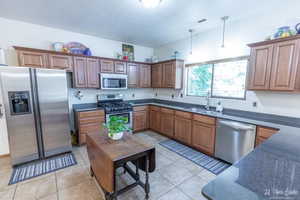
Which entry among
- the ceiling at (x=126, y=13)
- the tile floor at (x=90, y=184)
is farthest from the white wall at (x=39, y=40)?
the tile floor at (x=90, y=184)

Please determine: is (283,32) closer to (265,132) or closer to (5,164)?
(265,132)

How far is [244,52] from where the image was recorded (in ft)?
9.74

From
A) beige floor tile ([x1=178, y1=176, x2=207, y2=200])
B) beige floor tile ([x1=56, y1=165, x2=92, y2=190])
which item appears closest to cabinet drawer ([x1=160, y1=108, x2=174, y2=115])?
beige floor tile ([x1=178, y1=176, x2=207, y2=200])

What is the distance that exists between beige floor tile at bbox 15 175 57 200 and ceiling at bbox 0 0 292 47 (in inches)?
120

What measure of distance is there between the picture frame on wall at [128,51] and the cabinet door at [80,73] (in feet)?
4.39

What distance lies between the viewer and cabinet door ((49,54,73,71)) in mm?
3185

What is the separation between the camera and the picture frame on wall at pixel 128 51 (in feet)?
14.8

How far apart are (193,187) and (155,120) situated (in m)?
2.57

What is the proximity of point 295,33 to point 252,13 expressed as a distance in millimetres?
Result: 884

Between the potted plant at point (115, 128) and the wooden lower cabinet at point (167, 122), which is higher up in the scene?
the potted plant at point (115, 128)

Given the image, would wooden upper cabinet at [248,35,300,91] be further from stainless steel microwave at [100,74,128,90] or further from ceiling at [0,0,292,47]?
stainless steel microwave at [100,74,128,90]

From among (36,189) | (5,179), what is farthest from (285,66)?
(5,179)

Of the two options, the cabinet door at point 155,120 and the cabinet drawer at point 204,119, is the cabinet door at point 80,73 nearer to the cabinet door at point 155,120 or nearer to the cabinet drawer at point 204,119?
the cabinet door at point 155,120

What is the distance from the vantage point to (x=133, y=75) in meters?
4.58
